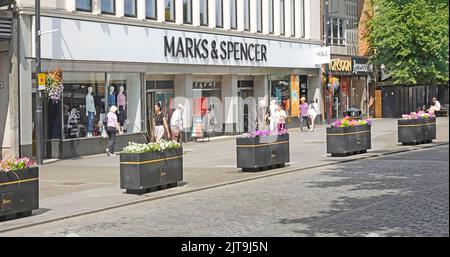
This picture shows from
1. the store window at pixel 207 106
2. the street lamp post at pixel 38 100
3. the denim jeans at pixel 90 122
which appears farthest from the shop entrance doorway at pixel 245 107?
the street lamp post at pixel 38 100

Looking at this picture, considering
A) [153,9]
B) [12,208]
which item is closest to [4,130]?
[153,9]

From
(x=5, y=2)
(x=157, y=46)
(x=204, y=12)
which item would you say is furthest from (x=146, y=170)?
(x=204, y=12)

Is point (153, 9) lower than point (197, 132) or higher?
higher

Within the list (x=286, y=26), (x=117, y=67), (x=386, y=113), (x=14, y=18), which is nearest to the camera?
(x=14, y=18)

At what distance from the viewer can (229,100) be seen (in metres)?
34.0

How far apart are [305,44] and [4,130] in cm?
2155

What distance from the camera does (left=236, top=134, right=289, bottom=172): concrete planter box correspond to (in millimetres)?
17516

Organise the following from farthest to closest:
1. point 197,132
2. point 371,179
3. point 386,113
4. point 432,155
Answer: point 386,113 < point 197,132 < point 432,155 < point 371,179

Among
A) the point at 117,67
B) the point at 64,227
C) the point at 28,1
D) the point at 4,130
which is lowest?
the point at 64,227

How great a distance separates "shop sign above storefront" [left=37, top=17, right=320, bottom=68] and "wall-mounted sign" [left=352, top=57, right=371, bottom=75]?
8081 mm

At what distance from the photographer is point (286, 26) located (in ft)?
125

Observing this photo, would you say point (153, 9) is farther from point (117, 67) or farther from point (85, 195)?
point (85, 195)

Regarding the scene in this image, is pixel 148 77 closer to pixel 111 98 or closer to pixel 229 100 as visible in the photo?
pixel 111 98

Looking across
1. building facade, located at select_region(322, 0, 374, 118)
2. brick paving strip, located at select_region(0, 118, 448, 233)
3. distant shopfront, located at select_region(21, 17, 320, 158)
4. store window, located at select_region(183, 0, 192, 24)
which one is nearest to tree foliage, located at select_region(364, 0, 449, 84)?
building facade, located at select_region(322, 0, 374, 118)
